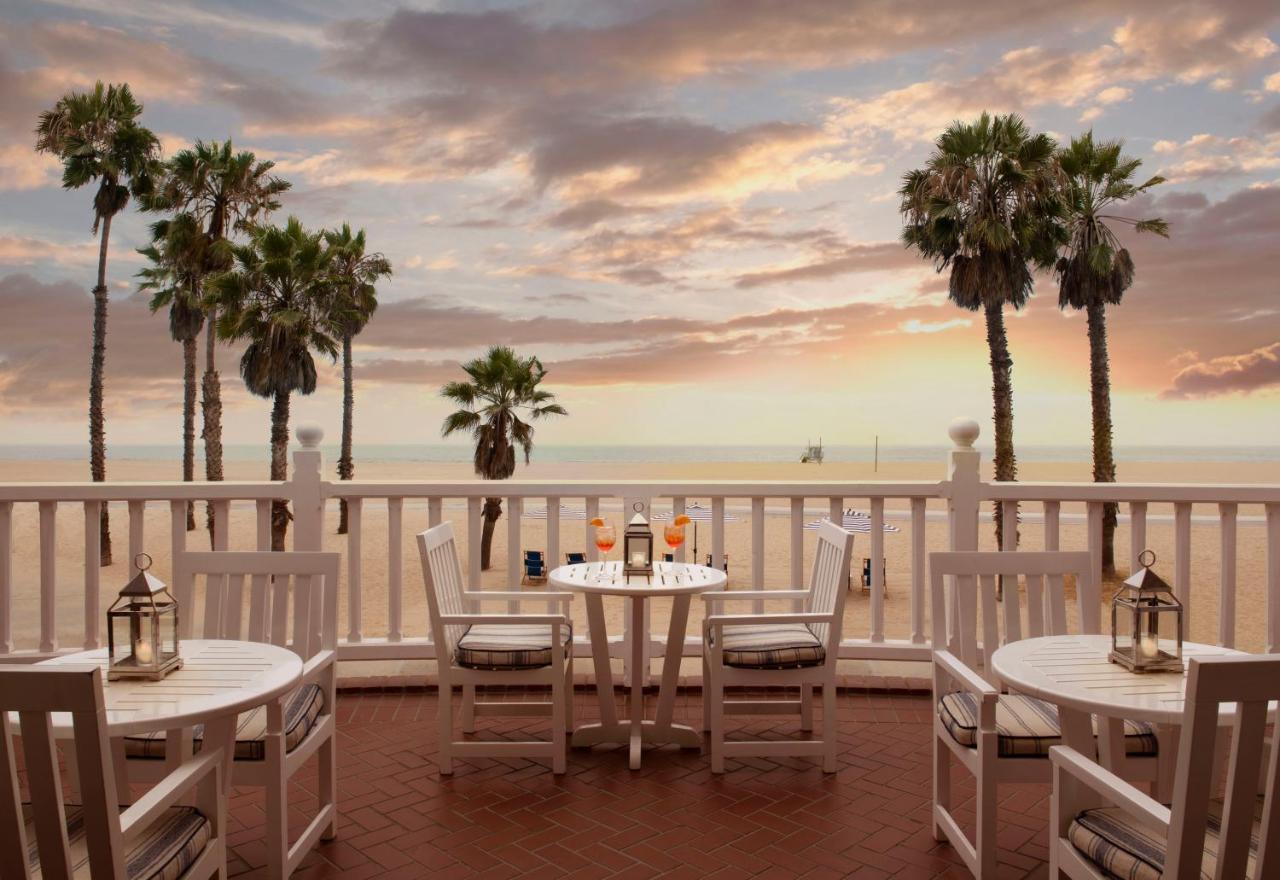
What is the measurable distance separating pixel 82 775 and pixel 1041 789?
11.1ft

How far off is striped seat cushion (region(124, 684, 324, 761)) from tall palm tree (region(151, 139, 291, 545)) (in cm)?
2254

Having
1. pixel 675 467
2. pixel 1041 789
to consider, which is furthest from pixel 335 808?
pixel 675 467

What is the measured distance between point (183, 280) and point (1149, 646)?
95.0ft

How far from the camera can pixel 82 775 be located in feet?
5.29

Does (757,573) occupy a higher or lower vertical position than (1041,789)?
higher

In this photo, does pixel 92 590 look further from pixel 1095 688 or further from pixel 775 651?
pixel 1095 688

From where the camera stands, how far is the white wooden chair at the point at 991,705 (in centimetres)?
263

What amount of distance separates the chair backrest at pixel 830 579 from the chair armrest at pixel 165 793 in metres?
2.37

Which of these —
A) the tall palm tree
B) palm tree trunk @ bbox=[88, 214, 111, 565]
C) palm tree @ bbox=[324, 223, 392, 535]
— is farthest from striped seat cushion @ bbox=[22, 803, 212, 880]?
palm tree trunk @ bbox=[88, 214, 111, 565]

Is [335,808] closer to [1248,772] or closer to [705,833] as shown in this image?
[705,833]

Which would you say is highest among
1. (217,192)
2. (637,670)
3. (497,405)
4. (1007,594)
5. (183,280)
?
(217,192)

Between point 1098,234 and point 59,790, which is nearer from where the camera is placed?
point 59,790

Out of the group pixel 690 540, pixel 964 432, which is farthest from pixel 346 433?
pixel 964 432

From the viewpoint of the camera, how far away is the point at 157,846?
6.38 ft
